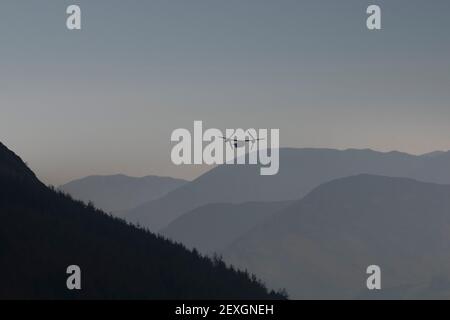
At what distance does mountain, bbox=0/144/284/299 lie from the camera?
908 inches

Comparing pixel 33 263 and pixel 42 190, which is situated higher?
pixel 42 190

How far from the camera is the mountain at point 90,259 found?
23073 mm

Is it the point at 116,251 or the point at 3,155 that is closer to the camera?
the point at 116,251

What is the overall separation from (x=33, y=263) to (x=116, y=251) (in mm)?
4618

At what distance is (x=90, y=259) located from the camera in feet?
84.0

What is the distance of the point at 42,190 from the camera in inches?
1399

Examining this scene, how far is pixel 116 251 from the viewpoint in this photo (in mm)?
27734

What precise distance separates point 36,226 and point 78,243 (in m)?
1.81
